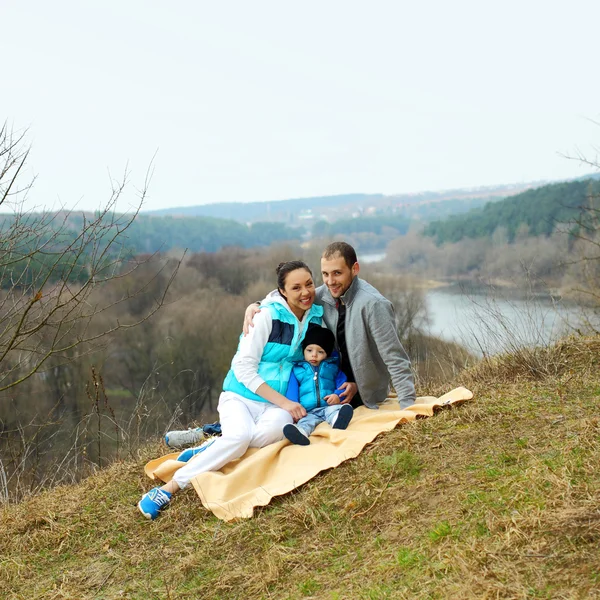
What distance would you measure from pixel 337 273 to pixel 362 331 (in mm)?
390

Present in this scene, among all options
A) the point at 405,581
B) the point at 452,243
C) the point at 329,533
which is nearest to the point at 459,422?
the point at 329,533

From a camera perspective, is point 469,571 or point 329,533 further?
point 329,533

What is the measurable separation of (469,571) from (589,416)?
1.62 metres

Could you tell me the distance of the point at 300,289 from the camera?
13.3 feet

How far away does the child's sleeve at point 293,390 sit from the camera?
414cm

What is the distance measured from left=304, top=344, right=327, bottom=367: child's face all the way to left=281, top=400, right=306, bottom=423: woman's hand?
0.95ft

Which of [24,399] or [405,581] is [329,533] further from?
[24,399]

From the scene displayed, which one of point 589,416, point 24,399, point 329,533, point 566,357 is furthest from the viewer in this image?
point 24,399

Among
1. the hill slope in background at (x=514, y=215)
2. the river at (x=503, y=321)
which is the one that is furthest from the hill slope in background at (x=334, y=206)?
the river at (x=503, y=321)

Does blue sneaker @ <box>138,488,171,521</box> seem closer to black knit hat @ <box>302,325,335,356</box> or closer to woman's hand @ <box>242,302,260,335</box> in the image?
woman's hand @ <box>242,302,260,335</box>

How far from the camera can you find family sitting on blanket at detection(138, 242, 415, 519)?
3.86 metres

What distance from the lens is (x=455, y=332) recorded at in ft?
20.7

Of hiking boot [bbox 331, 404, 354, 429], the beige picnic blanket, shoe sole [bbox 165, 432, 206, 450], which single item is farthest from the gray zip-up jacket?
shoe sole [bbox 165, 432, 206, 450]

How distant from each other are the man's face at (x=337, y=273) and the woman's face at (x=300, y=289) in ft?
0.43
